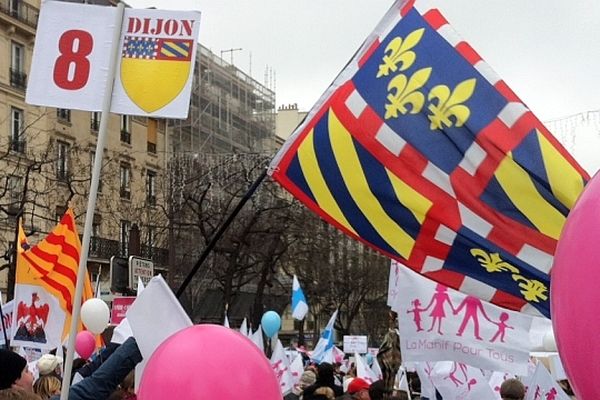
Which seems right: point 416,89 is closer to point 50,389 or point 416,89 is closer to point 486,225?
point 486,225

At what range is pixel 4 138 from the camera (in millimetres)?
39062

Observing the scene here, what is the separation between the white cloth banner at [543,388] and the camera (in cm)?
627

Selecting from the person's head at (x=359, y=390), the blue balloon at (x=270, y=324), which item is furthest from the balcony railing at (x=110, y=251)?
the person's head at (x=359, y=390)

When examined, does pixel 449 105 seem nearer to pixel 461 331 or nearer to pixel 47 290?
pixel 461 331

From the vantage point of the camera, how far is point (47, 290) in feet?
30.9

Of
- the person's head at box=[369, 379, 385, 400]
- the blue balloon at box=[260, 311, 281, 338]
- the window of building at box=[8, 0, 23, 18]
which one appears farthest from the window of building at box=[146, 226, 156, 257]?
the person's head at box=[369, 379, 385, 400]

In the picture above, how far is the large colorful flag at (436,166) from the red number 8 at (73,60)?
3.54 ft

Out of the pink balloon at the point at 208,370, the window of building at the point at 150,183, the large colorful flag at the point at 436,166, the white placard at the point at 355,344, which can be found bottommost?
the white placard at the point at 355,344

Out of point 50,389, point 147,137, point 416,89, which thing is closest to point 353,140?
point 416,89

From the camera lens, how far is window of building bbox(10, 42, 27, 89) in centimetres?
4181

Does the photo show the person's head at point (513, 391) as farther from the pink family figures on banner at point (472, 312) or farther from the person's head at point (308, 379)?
the person's head at point (308, 379)

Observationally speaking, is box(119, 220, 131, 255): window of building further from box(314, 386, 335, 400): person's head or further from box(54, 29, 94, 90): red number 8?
→ box(54, 29, 94, 90): red number 8

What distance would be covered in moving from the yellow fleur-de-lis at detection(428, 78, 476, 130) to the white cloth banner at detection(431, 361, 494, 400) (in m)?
2.83

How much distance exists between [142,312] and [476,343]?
2285 millimetres
